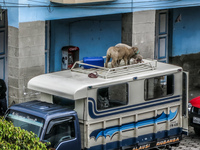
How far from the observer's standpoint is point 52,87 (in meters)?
11.9

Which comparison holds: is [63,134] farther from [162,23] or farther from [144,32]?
[162,23]

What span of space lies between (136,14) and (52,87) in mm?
7034

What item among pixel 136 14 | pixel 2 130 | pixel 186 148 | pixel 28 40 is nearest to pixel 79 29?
pixel 136 14

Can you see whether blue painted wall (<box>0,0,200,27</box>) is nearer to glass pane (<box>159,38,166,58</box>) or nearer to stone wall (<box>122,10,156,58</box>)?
stone wall (<box>122,10,156,58</box>)

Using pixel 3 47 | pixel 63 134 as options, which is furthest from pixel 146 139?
pixel 3 47

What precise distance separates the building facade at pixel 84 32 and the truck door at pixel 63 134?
463 centimetres

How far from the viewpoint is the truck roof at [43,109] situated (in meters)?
10.9

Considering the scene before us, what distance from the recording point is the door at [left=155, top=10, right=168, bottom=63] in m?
21.8

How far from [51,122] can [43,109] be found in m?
0.54

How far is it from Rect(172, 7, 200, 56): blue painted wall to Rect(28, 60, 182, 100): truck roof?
939cm

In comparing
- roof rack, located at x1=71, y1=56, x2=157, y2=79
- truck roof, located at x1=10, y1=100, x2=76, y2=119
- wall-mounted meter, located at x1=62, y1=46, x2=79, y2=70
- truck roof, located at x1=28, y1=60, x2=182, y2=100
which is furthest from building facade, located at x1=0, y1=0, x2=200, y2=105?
truck roof, located at x1=10, y1=100, x2=76, y2=119

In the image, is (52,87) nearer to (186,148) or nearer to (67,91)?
(67,91)

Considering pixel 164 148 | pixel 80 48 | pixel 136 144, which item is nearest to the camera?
pixel 136 144

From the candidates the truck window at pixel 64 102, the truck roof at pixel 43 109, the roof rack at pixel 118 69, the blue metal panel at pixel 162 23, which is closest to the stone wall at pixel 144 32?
the blue metal panel at pixel 162 23
